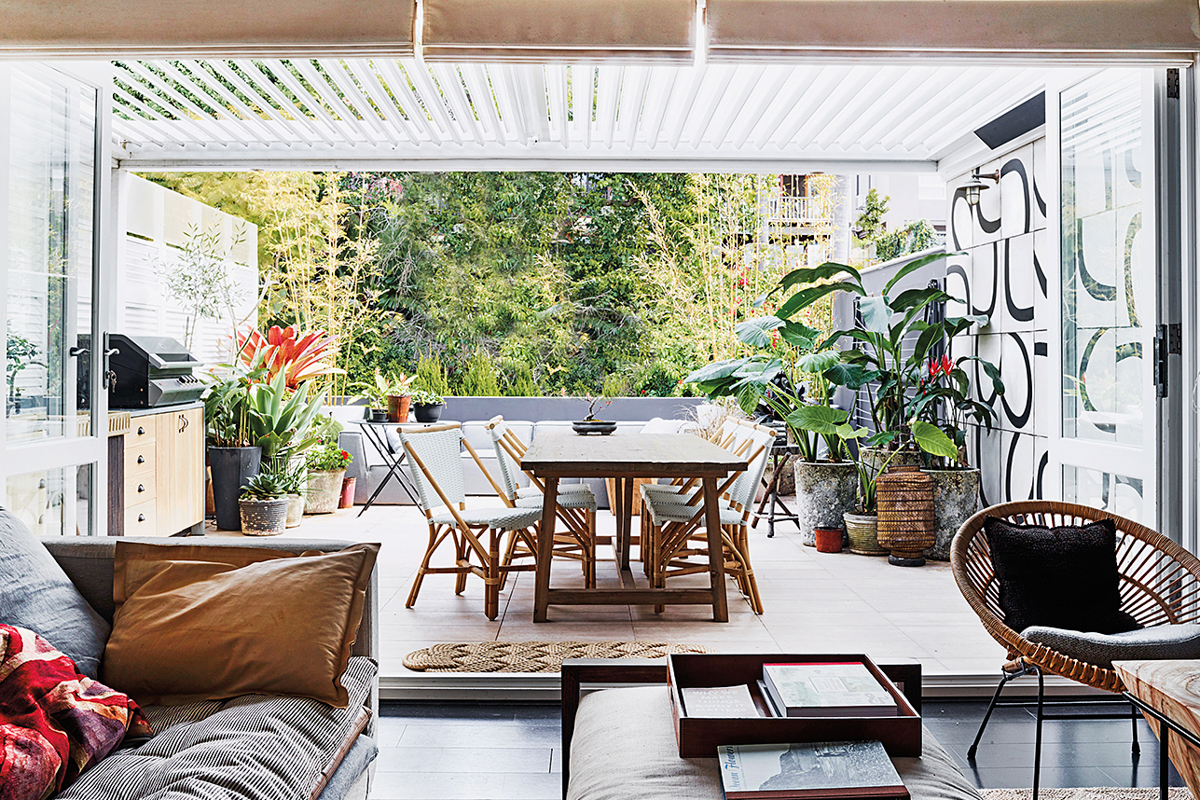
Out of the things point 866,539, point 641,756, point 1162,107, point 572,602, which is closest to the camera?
point 641,756

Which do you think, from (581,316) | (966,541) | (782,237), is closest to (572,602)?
(966,541)

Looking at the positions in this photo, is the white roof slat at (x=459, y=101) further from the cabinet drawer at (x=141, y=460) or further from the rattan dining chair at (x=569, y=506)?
the cabinet drawer at (x=141, y=460)

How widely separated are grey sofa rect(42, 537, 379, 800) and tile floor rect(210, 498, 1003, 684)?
41.5 inches

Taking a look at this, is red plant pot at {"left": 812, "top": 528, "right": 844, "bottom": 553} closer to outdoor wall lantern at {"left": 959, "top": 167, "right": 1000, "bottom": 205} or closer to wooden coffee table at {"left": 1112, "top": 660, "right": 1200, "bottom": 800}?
outdoor wall lantern at {"left": 959, "top": 167, "right": 1000, "bottom": 205}

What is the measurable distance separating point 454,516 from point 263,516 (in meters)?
2.26

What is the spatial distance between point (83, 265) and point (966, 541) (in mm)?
3245

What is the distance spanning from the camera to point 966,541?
2.85m

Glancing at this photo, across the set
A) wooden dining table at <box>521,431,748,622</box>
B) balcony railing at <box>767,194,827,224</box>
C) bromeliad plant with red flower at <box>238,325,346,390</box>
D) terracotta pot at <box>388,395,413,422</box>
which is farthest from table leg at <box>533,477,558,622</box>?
balcony railing at <box>767,194,827,224</box>

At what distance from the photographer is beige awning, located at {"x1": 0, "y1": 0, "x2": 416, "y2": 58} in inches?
109

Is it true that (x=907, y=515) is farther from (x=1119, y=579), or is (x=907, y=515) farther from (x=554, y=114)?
(x=554, y=114)

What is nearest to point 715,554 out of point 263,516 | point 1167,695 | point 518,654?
point 518,654

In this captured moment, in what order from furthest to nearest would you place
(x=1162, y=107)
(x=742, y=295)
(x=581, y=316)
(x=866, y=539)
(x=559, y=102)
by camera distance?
(x=581, y=316)
(x=742, y=295)
(x=866, y=539)
(x=559, y=102)
(x=1162, y=107)

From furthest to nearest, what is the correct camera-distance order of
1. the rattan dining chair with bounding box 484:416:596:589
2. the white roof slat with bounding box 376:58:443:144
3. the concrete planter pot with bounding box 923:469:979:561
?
the concrete planter pot with bounding box 923:469:979:561
the rattan dining chair with bounding box 484:416:596:589
the white roof slat with bounding box 376:58:443:144

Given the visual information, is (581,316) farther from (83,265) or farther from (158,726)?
(158,726)
